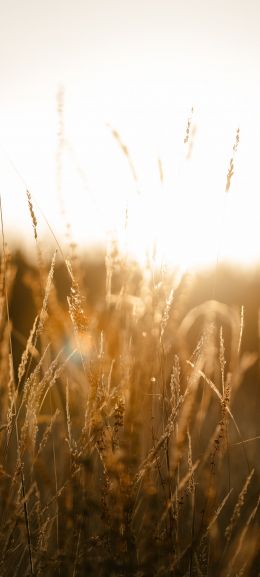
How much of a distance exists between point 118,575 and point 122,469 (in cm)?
29

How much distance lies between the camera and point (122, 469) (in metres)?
1.37

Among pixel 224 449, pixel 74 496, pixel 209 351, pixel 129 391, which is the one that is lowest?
pixel 74 496

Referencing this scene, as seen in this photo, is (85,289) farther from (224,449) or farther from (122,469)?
(224,449)

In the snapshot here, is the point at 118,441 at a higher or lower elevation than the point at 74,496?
higher

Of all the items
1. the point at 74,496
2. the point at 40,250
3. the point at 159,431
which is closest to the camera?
the point at 74,496

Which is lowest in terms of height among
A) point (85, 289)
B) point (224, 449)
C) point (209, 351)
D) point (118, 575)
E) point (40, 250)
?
point (118, 575)

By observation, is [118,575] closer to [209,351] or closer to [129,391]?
[129,391]

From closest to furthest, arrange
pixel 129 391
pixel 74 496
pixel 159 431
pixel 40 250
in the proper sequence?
pixel 129 391 → pixel 74 496 → pixel 40 250 → pixel 159 431

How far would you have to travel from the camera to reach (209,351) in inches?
66.7

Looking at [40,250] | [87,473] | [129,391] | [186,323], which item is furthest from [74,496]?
[40,250]

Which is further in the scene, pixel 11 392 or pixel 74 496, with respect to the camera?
pixel 11 392

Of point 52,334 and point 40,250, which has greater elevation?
point 40,250

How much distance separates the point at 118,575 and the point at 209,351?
2.32 feet

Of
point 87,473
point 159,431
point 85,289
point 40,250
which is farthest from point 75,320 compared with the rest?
point 159,431
